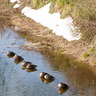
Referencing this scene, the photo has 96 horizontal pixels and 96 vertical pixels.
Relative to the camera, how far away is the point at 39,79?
7738mm

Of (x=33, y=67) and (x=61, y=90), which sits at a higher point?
(x=61, y=90)

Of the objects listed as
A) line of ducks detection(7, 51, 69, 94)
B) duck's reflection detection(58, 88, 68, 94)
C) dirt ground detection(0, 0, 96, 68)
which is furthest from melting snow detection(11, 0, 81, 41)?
duck's reflection detection(58, 88, 68, 94)

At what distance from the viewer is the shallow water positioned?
6.78 meters

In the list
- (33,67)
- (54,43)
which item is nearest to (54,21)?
(54,43)

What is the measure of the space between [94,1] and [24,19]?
34.1 feet

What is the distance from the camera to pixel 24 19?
19.3 meters

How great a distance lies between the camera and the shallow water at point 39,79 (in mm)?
6784

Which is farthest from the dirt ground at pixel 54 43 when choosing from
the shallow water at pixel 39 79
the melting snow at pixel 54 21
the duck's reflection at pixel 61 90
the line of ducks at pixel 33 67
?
the duck's reflection at pixel 61 90

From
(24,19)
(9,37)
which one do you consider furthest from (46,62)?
(24,19)

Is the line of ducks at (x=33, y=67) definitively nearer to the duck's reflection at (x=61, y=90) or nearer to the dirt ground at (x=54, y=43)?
the duck's reflection at (x=61, y=90)

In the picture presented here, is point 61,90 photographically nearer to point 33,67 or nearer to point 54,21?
point 33,67

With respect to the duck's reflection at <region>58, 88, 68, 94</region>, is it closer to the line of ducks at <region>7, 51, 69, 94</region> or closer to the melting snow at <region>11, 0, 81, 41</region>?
the line of ducks at <region>7, 51, 69, 94</region>

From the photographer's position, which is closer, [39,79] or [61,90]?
[61,90]

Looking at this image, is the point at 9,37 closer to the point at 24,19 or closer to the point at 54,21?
the point at 54,21
